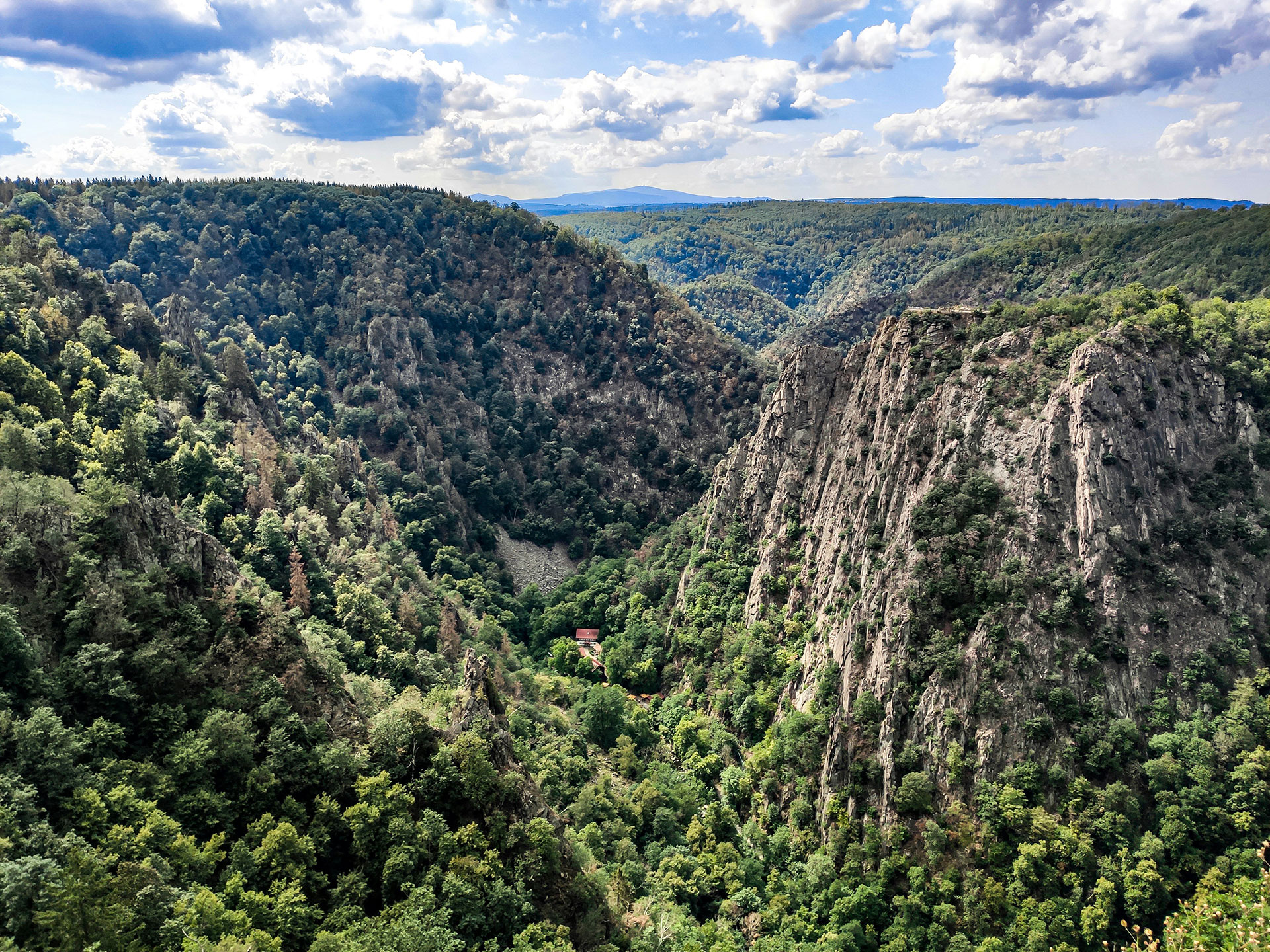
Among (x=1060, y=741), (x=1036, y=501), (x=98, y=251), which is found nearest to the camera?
(x=1060, y=741)

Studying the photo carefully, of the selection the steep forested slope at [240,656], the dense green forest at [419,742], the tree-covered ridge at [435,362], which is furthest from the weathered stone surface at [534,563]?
the dense green forest at [419,742]

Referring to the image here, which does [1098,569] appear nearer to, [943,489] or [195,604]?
[943,489]

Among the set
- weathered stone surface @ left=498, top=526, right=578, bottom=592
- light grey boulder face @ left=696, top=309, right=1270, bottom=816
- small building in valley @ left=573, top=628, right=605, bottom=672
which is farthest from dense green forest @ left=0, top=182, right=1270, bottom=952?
weathered stone surface @ left=498, top=526, right=578, bottom=592

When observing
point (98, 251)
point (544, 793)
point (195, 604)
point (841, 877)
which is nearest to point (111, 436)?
point (195, 604)

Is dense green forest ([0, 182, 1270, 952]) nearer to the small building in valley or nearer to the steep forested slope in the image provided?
the steep forested slope

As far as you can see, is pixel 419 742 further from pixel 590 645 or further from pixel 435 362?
pixel 435 362

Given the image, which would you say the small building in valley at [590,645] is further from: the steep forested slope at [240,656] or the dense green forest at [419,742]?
the steep forested slope at [240,656]
